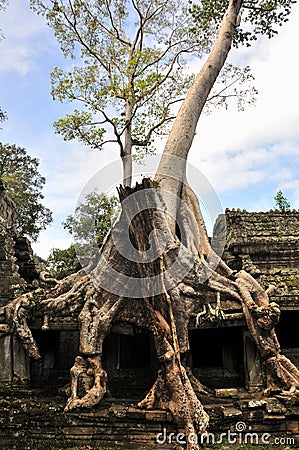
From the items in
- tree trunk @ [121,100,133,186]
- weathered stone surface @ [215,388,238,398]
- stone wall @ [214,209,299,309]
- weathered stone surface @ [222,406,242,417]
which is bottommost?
weathered stone surface @ [222,406,242,417]

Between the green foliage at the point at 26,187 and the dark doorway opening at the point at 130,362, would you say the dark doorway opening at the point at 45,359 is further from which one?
the green foliage at the point at 26,187

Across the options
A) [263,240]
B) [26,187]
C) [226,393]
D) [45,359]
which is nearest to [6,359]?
[45,359]

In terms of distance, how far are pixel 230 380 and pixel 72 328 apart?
3081mm

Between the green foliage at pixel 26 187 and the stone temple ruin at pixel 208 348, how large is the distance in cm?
1086

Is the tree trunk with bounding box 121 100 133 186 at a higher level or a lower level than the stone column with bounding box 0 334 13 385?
higher

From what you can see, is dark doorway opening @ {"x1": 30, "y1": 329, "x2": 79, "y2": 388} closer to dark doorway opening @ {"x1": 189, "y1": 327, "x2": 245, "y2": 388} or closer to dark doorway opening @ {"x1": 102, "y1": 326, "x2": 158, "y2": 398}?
dark doorway opening @ {"x1": 102, "y1": 326, "x2": 158, "y2": 398}

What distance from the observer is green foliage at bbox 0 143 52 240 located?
75.7 feet

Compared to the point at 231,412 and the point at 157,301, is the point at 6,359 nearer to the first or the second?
the point at 157,301

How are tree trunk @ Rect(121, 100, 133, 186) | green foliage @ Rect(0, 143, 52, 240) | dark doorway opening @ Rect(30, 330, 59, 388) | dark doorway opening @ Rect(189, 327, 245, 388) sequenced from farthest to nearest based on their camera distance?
green foliage @ Rect(0, 143, 52, 240), tree trunk @ Rect(121, 100, 133, 186), dark doorway opening @ Rect(30, 330, 59, 388), dark doorway opening @ Rect(189, 327, 245, 388)

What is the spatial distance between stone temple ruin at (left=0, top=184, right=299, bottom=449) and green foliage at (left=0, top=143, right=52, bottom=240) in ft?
35.6

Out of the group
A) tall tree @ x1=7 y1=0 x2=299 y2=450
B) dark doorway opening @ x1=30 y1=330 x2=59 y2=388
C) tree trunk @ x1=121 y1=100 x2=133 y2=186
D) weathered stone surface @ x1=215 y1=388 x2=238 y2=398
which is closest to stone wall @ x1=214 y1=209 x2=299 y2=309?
tall tree @ x1=7 y1=0 x2=299 y2=450

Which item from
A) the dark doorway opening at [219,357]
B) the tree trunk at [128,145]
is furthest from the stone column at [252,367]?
the tree trunk at [128,145]

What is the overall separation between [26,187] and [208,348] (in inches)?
662

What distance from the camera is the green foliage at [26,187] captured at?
2306cm
